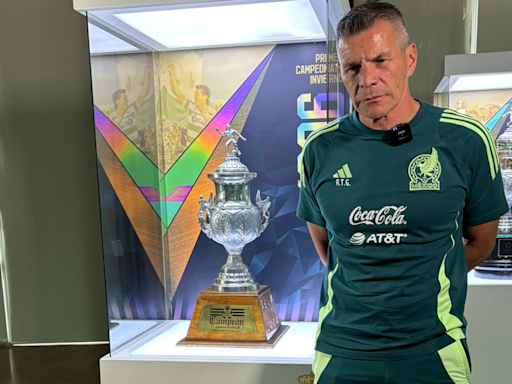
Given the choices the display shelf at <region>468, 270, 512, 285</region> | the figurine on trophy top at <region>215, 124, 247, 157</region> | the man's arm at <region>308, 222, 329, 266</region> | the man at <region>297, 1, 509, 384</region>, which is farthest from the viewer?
the figurine on trophy top at <region>215, 124, 247, 157</region>

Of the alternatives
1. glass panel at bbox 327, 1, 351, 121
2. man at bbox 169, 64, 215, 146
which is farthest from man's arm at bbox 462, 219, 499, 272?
man at bbox 169, 64, 215, 146

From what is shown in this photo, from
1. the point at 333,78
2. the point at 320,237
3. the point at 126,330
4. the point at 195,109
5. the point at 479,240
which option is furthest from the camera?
the point at 195,109

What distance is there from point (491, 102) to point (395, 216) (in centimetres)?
159

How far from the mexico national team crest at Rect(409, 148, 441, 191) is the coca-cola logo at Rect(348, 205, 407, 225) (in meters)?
0.06

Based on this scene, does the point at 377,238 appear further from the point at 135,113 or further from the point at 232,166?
the point at 135,113

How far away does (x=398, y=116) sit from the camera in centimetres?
128

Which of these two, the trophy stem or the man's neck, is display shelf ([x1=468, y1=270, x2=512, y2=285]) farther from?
the man's neck

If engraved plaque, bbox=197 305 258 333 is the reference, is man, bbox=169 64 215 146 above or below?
above

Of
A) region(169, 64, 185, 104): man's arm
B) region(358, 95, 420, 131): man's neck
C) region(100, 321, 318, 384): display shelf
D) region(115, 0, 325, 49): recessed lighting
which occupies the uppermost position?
region(115, 0, 325, 49): recessed lighting

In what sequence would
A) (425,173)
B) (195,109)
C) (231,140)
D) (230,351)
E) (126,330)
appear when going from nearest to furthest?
1. (425,173)
2. (230,351)
3. (126,330)
4. (231,140)
5. (195,109)

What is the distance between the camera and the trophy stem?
7.27 feet

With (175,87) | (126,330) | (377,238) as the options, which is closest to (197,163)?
(175,87)

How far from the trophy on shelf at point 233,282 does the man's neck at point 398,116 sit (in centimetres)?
101

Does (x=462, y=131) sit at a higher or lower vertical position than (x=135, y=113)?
lower
